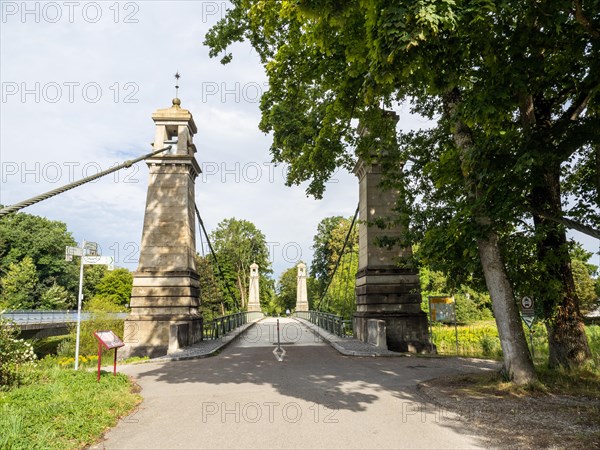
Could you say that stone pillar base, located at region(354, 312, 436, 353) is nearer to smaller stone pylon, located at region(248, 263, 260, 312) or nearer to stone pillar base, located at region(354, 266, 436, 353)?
stone pillar base, located at region(354, 266, 436, 353)

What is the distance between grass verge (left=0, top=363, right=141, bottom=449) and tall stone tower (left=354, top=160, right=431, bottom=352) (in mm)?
8318

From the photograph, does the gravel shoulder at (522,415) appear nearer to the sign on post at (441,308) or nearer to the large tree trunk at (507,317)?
the large tree trunk at (507,317)

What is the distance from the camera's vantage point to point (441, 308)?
1372cm

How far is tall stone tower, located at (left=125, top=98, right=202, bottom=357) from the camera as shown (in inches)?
540

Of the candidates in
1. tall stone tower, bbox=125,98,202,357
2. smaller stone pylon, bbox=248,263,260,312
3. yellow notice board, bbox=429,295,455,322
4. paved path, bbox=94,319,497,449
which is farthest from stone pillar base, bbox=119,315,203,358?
smaller stone pylon, bbox=248,263,260,312

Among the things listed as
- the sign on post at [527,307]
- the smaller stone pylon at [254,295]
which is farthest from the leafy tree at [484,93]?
the smaller stone pylon at [254,295]

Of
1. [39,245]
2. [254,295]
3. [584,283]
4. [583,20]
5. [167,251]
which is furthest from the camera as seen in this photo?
[39,245]

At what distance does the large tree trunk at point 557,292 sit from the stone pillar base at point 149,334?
10.3m

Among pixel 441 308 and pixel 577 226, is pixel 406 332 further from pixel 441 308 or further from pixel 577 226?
pixel 577 226

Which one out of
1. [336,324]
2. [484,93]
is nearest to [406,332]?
[336,324]

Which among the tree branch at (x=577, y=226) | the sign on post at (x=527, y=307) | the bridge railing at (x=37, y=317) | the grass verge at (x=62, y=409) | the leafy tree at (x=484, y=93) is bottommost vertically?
the bridge railing at (x=37, y=317)

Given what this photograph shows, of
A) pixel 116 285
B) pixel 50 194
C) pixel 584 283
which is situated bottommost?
pixel 584 283

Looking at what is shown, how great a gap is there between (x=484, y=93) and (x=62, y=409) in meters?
6.49

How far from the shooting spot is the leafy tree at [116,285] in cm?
6169
